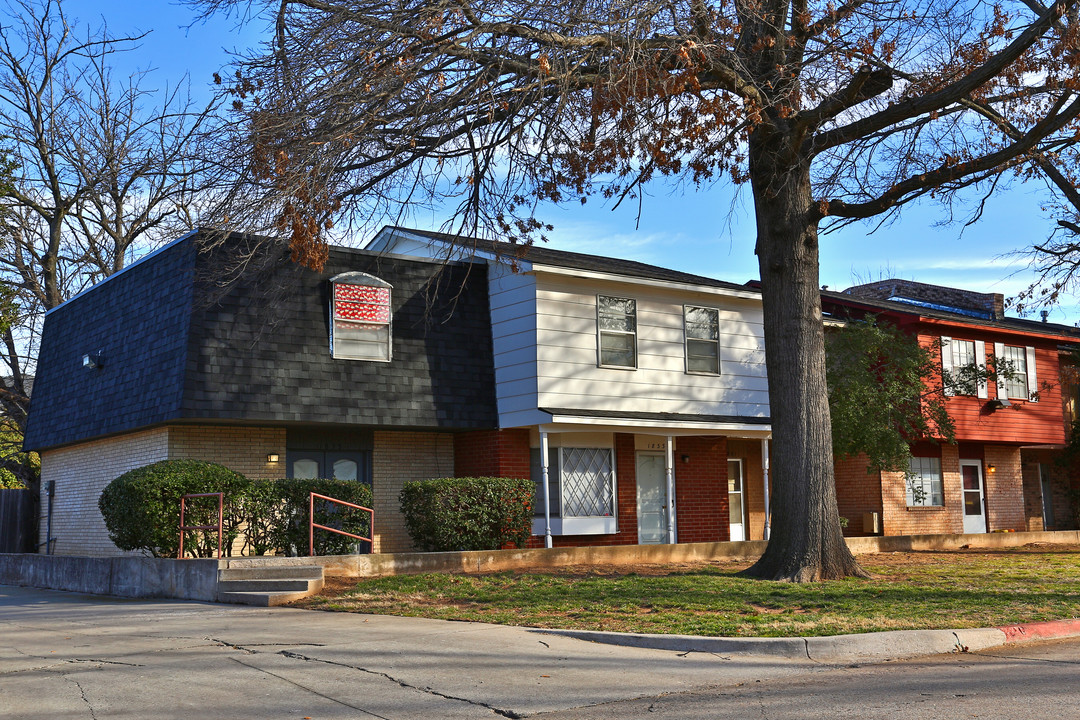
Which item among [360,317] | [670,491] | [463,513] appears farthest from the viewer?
[670,491]

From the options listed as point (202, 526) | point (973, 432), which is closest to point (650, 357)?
point (202, 526)

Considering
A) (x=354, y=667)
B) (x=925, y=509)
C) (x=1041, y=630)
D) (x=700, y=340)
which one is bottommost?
(x=1041, y=630)

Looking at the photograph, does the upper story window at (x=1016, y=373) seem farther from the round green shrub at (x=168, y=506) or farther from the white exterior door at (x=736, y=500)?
the round green shrub at (x=168, y=506)

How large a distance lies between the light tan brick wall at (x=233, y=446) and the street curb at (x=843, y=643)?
10299mm

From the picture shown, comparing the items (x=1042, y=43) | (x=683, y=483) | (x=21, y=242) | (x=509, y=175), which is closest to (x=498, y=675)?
(x=509, y=175)

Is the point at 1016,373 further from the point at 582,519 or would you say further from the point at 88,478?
the point at 88,478

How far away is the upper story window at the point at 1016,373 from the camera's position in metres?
29.6

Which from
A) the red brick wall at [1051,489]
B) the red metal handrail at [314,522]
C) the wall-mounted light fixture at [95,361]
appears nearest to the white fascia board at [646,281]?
the red metal handrail at [314,522]

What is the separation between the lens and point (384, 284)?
19906 millimetres

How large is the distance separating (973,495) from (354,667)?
27.0 m

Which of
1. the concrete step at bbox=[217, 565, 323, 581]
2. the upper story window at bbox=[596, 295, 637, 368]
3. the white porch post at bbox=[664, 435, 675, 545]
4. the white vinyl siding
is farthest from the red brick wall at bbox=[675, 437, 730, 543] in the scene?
the concrete step at bbox=[217, 565, 323, 581]

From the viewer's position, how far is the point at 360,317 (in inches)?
767

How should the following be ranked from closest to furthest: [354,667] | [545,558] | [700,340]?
[354,667] → [545,558] → [700,340]

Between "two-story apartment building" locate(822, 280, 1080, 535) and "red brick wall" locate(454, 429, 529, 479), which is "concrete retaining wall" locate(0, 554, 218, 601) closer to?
"red brick wall" locate(454, 429, 529, 479)
